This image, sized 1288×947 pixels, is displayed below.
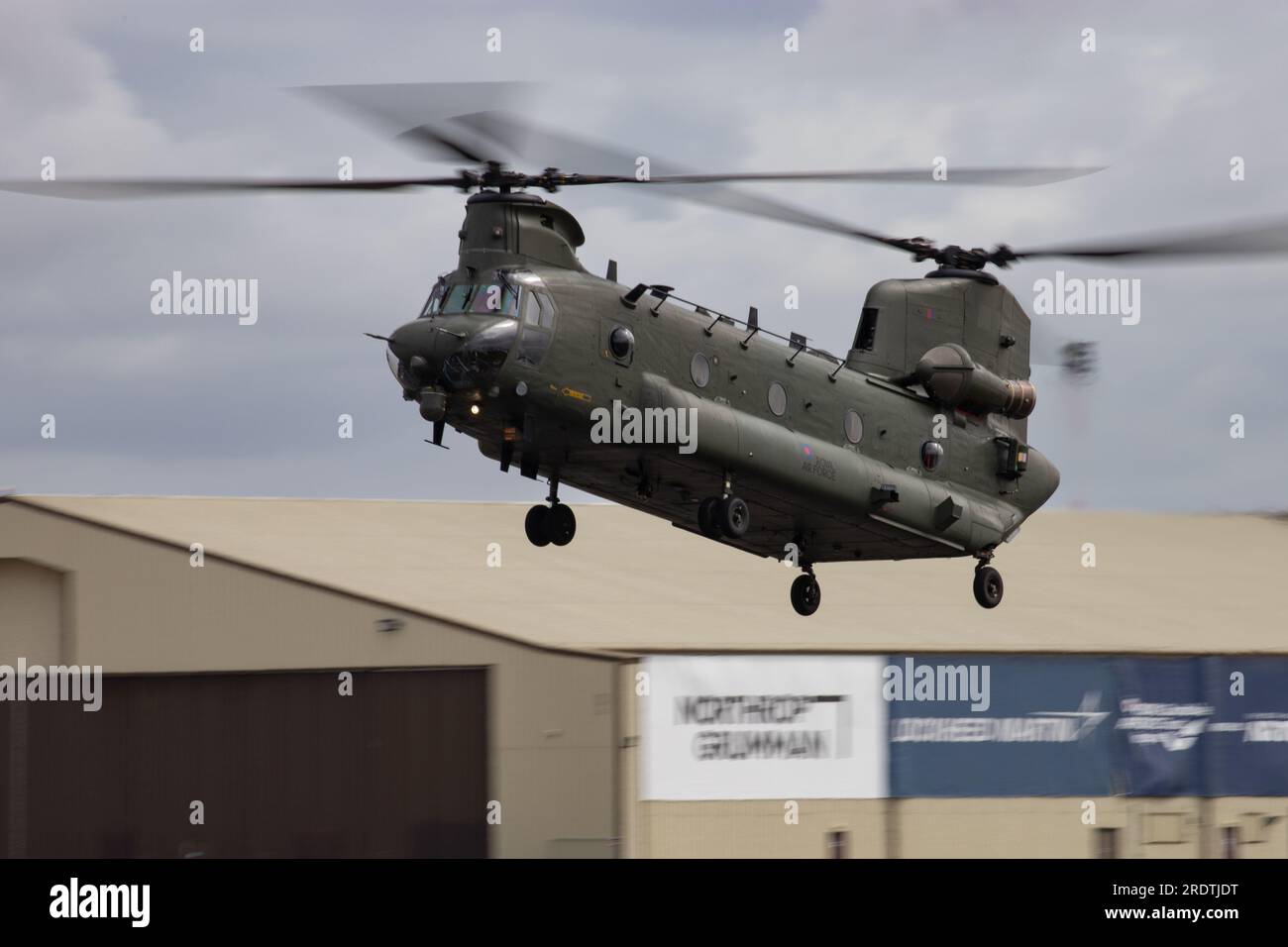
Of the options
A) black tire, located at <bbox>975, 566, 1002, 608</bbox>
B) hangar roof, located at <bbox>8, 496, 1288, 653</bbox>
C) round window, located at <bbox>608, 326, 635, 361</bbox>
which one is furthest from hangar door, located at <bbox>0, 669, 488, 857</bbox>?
round window, located at <bbox>608, 326, 635, 361</bbox>

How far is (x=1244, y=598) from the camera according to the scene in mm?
53531

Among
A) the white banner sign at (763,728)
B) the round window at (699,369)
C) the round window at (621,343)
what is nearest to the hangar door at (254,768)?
the white banner sign at (763,728)

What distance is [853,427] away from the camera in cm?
3522

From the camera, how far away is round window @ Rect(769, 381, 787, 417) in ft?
111

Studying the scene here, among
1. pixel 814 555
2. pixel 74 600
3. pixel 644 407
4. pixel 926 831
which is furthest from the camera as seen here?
pixel 74 600

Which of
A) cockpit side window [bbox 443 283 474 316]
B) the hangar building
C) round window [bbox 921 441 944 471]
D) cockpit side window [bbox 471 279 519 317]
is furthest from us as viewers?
the hangar building

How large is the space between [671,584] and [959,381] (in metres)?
11.8

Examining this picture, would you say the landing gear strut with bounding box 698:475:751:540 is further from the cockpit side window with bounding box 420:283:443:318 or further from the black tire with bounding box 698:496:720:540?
the cockpit side window with bounding box 420:283:443:318

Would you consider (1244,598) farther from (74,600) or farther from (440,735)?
(74,600)

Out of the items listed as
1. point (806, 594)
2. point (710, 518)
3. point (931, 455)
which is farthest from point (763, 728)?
point (710, 518)

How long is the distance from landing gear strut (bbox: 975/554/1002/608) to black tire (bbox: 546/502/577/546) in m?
8.49

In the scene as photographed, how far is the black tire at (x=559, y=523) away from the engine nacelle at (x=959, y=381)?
743 cm
